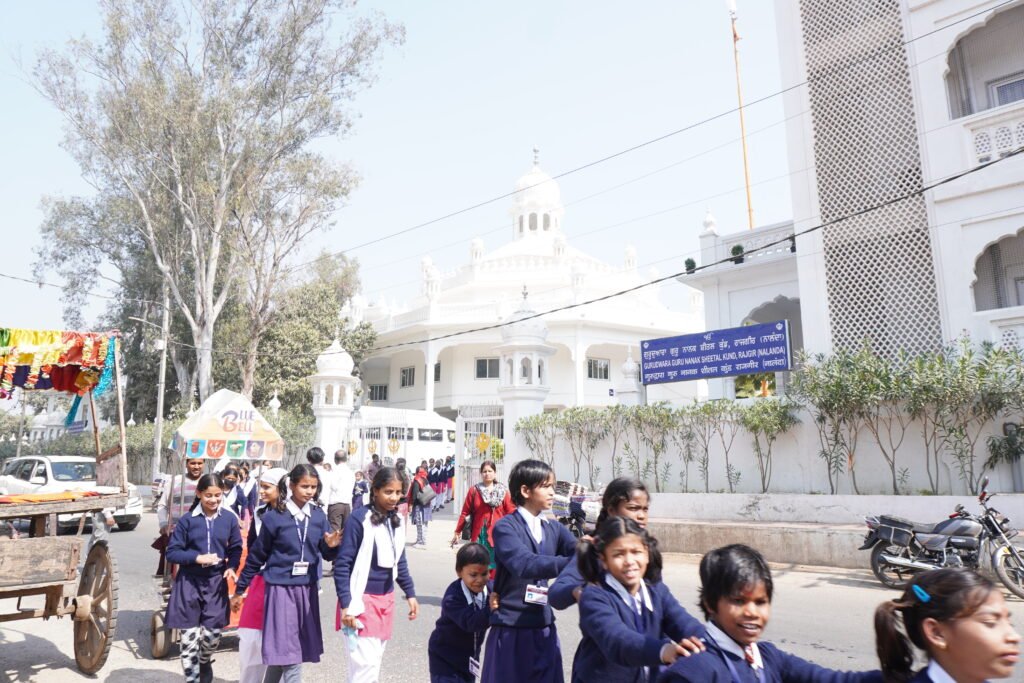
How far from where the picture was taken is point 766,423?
38.9 ft

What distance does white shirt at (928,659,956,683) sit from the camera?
5.63 ft

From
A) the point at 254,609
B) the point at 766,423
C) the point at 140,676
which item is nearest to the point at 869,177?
the point at 766,423

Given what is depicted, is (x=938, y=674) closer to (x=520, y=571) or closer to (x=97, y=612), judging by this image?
(x=520, y=571)

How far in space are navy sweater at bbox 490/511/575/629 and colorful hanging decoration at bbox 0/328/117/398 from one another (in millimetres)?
4179

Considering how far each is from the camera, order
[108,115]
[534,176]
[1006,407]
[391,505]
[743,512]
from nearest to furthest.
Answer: [391,505] → [1006,407] → [743,512] → [108,115] → [534,176]

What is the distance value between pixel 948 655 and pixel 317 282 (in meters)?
28.8

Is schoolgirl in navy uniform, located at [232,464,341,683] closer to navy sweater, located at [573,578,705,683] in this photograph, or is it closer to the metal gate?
navy sweater, located at [573,578,705,683]

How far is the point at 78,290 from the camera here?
28969 millimetres

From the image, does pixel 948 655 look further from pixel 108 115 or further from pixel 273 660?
pixel 108 115

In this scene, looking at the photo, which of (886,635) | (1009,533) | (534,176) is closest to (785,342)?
(1009,533)

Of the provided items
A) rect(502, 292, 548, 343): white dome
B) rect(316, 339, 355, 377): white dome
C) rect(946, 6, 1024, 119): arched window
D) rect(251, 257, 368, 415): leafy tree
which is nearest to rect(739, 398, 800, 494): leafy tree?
rect(502, 292, 548, 343): white dome

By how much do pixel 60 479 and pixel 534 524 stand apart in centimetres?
1482

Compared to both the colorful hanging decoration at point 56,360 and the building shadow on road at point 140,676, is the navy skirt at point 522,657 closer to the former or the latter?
the building shadow on road at point 140,676

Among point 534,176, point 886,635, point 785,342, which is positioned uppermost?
point 534,176
